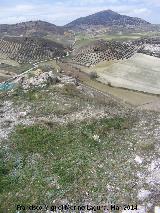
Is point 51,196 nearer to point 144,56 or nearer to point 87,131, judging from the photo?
point 87,131

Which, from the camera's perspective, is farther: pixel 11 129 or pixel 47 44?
pixel 47 44

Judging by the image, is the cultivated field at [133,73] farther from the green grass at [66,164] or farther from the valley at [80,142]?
the green grass at [66,164]

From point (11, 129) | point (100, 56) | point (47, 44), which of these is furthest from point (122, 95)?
point (47, 44)

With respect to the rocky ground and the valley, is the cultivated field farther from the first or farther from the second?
the rocky ground

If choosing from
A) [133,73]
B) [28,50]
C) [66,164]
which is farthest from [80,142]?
[28,50]

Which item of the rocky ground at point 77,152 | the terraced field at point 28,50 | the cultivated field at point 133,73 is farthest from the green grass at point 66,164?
the terraced field at point 28,50

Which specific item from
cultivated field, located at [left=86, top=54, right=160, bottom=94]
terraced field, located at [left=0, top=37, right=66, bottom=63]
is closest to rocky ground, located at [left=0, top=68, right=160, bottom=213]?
cultivated field, located at [left=86, top=54, right=160, bottom=94]

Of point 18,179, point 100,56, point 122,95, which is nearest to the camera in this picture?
point 18,179

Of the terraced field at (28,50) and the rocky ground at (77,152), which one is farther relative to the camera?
the terraced field at (28,50)
